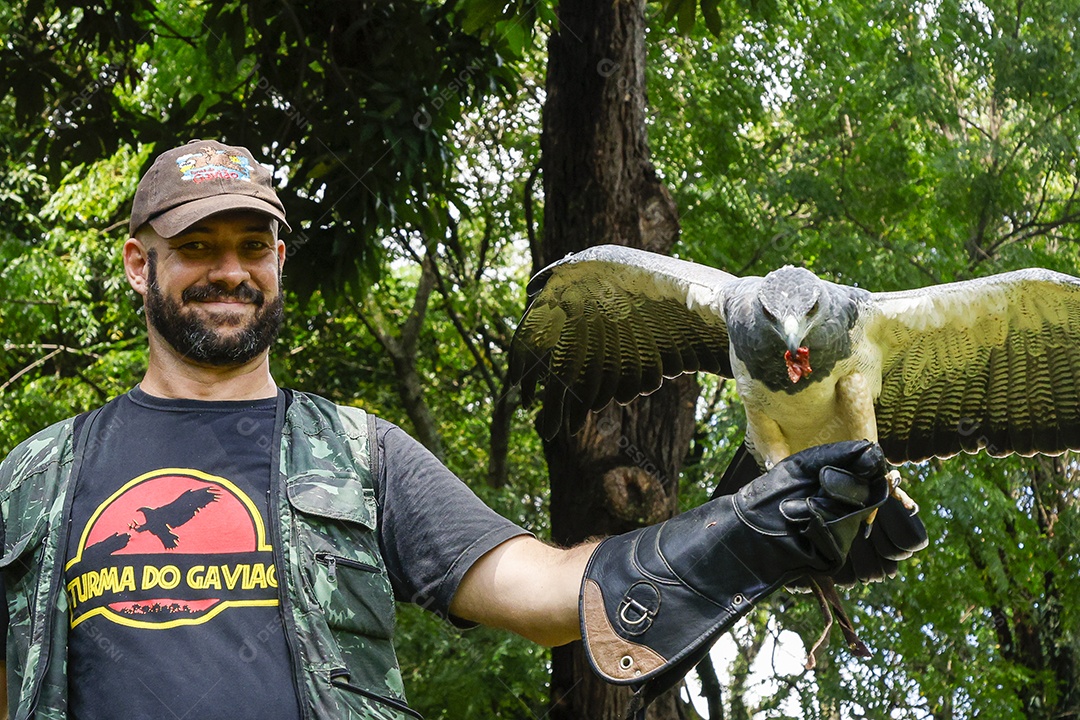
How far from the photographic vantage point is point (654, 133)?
9.90 m

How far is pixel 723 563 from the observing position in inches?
79.7

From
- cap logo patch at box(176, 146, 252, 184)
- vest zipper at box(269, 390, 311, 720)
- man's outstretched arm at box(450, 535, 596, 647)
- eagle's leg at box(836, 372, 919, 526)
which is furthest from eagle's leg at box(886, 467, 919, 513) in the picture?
cap logo patch at box(176, 146, 252, 184)

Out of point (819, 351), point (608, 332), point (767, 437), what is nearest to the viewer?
point (819, 351)

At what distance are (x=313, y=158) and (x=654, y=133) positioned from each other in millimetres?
4908

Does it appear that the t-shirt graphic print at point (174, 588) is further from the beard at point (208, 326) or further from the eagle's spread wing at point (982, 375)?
the eagle's spread wing at point (982, 375)

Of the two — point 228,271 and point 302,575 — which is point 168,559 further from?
point 228,271

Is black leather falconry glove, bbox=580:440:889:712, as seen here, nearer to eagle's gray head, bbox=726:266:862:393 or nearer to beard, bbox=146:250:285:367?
beard, bbox=146:250:285:367

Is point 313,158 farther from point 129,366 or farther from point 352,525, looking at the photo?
point 129,366

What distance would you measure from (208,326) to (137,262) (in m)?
0.27

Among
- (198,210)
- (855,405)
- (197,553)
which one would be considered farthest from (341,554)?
(855,405)

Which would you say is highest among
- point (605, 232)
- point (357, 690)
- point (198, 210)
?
point (605, 232)

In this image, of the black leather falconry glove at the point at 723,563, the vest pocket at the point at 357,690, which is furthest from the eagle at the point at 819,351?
the vest pocket at the point at 357,690

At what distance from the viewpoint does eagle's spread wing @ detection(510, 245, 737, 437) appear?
3.61m

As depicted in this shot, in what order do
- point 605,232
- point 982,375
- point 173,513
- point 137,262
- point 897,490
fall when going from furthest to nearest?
point 605,232 → point 982,375 → point 897,490 → point 137,262 → point 173,513
